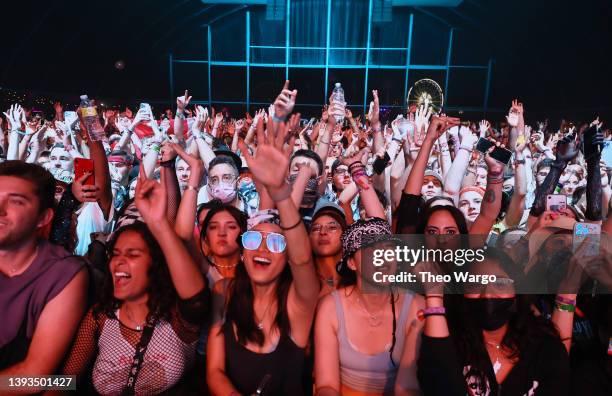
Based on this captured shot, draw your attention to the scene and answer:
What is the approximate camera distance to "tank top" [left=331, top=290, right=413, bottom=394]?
2.03 meters

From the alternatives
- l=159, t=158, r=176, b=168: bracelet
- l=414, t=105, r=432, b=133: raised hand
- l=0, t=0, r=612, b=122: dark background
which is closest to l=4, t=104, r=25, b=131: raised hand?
l=159, t=158, r=176, b=168: bracelet

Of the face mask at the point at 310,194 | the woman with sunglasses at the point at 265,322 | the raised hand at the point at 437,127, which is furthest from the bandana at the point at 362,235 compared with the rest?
the face mask at the point at 310,194

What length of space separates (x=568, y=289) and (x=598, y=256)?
28 centimetres

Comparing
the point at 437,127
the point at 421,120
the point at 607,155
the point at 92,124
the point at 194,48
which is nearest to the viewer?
the point at 92,124

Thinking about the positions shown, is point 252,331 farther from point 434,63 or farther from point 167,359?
point 434,63

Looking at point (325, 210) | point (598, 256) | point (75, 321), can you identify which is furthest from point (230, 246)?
point (598, 256)

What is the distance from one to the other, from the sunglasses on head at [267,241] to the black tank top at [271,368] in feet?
1.43

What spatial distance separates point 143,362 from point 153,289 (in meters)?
0.34

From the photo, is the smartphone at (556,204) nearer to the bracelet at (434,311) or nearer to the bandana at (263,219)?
the bracelet at (434,311)

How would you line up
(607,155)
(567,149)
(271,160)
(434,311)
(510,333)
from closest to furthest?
(434,311)
(271,160)
(510,333)
(567,149)
(607,155)

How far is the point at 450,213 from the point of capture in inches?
106

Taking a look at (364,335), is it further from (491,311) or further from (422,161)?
(422,161)

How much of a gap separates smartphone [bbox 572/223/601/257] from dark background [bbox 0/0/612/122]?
1736 cm

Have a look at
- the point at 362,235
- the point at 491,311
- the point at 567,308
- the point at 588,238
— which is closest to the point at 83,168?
the point at 362,235
